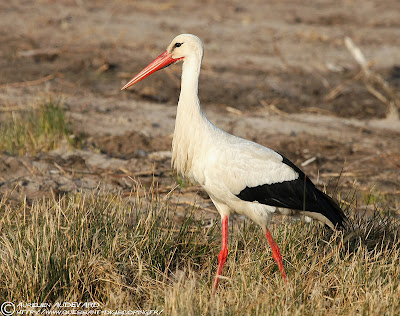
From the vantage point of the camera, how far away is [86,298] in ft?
13.0

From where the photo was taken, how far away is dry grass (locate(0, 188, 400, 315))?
12.4ft

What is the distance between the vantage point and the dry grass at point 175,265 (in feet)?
12.4

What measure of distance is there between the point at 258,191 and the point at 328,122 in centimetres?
429

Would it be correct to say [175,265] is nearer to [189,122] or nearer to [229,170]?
[229,170]

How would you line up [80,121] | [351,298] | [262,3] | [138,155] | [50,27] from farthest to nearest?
[262,3]
[50,27]
[80,121]
[138,155]
[351,298]

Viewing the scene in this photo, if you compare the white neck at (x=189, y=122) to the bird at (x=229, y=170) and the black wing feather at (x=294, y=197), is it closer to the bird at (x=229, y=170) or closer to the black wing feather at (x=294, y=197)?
the bird at (x=229, y=170)

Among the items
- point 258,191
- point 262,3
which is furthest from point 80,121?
point 262,3

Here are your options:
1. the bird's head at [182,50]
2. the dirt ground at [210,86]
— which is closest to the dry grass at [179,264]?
the dirt ground at [210,86]

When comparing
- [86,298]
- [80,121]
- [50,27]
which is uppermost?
[50,27]

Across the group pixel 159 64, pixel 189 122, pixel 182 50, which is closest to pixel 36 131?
pixel 159 64

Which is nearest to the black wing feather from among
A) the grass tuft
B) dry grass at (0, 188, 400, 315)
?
dry grass at (0, 188, 400, 315)

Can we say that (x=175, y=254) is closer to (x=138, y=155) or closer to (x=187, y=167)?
(x=187, y=167)

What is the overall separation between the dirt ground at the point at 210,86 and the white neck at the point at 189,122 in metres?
0.60

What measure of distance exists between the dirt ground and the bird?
15.6 inches
